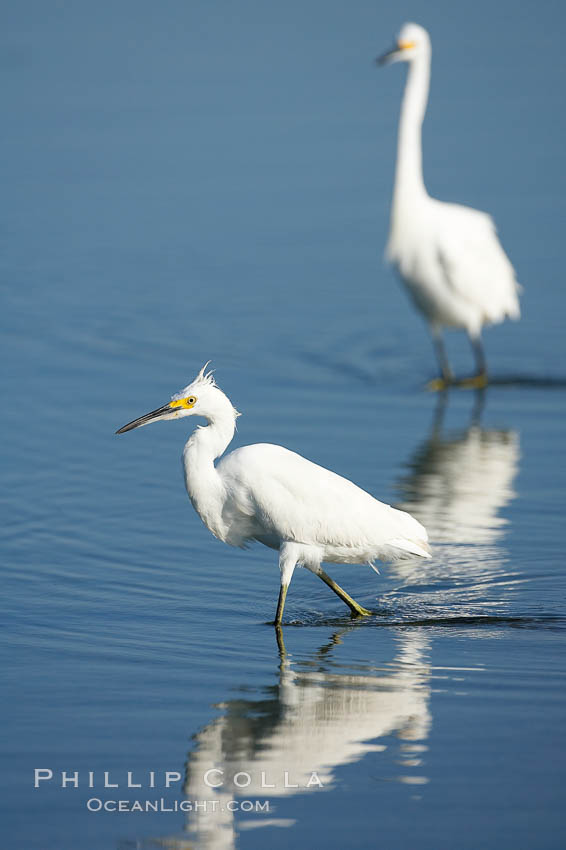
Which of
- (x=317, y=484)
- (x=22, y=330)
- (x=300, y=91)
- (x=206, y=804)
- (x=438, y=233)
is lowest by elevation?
(x=206, y=804)

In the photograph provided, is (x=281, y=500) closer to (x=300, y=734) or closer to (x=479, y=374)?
(x=300, y=734)

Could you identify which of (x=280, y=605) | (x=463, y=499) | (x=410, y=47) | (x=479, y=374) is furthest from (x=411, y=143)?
(x=280, y=605)

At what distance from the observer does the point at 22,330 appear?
42.5 feet

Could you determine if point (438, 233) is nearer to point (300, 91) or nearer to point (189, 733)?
point (189, 733)

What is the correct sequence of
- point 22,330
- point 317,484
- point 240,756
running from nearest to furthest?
point 240,756
point 317,484
point 22,330

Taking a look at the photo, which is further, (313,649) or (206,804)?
(313,649)

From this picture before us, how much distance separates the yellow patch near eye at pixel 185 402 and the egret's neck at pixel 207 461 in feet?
0.41

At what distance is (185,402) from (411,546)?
4.22 ft

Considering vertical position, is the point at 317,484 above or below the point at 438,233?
below

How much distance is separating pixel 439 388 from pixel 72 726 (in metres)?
6.91

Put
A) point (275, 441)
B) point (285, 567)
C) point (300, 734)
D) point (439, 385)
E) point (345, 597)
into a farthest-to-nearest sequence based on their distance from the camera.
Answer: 1. point (439, 385)
2. point (275, 441)
3. point (345, 597)
4. point (285, 567)
5. point (300, 734)

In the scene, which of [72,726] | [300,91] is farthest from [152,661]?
[300,91]

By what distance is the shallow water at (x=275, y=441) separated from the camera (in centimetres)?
517

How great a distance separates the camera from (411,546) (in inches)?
273
